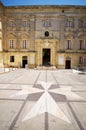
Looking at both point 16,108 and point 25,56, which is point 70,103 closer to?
point 16,108

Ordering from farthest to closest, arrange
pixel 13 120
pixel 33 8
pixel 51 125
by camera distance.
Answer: pixel 33 8
pixel 13 120
pixel 51 125

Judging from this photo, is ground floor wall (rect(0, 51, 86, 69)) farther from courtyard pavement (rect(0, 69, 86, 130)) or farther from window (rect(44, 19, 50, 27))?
courtyard pavement (rect(0, 69, 86, 130))

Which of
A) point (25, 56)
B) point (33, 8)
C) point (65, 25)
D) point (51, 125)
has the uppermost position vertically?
point (33, 8)

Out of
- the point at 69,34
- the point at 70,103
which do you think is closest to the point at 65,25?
the point at 69,34

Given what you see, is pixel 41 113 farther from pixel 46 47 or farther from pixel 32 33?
pixel 32 33

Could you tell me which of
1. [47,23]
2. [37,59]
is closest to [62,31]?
[47,23]

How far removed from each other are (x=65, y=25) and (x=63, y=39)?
9.81 ft

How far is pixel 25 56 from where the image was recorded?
31.9m

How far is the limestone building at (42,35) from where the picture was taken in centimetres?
3075

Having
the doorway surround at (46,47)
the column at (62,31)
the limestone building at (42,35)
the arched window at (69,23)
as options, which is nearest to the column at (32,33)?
the limestone building at (42,35)

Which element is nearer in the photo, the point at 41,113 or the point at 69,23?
the point at 41,113

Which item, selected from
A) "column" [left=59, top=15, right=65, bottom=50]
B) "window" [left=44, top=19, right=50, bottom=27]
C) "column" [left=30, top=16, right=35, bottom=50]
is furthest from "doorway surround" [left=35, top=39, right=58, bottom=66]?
"window" [left=44, top=19, right=50, bottom=27]

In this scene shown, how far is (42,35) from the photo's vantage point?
3141 cm

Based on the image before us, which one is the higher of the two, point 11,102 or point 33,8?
point 33,8
